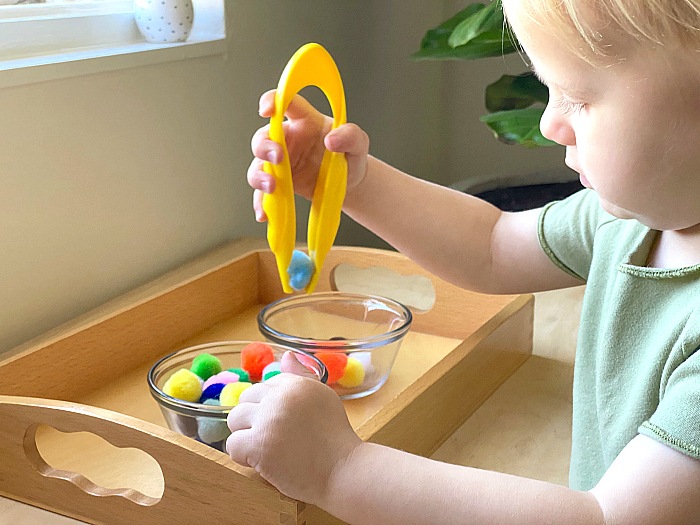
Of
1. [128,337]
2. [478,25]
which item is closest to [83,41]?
[128,337]

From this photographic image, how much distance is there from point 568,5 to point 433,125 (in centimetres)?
122

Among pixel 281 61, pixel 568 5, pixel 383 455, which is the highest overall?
pixel 568 5

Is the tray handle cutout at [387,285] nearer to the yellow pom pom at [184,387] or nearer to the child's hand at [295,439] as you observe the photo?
the yellow pom pom at [184,387]

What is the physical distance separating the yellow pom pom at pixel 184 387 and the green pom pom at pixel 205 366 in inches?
1.4

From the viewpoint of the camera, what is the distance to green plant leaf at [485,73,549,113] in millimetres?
1265

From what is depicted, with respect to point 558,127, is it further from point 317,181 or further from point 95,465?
point 95,465

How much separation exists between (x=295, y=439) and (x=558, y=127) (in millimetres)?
251

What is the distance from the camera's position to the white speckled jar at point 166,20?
1.04 metres

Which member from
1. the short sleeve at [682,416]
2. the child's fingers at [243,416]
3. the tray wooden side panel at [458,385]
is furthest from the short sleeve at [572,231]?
the child's fingers at [243,416]

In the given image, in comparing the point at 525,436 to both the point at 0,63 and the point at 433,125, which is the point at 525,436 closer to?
the point at 0,63

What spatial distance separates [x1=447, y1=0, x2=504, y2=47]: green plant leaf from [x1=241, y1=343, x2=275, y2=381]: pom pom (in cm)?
52

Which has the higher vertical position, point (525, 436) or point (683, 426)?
point (683, 426)

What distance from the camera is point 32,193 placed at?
85 cm

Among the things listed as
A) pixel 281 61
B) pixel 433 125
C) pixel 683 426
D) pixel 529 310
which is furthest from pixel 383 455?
pixel 433 125
